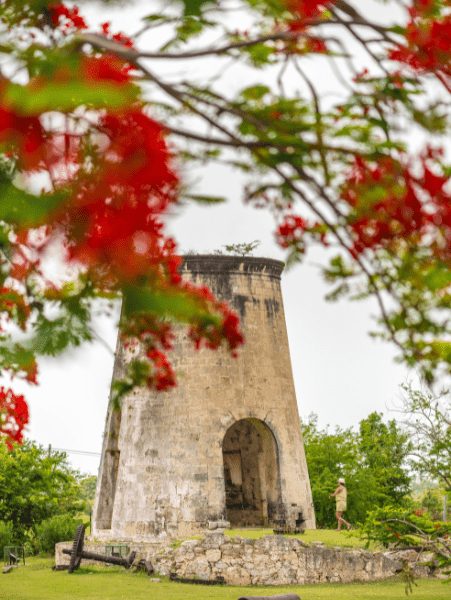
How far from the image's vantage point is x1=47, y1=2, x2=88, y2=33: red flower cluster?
4.55 metres

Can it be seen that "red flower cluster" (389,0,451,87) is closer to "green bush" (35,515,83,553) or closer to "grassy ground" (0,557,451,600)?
"grassy ground" (0,557,451,600)

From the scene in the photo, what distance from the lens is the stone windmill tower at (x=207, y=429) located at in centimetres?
1590

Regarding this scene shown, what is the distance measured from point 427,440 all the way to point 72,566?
7.78 m

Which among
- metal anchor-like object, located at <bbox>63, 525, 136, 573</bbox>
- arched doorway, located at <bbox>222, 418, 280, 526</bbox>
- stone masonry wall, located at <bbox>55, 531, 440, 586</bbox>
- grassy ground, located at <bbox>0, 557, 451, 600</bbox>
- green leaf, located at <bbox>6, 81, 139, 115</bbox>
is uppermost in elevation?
arched doorway, located at <bbox>222, 418, 280, 526</bbox>

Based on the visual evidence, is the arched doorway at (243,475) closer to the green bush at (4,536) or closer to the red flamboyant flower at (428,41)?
the green bush at (4,536)

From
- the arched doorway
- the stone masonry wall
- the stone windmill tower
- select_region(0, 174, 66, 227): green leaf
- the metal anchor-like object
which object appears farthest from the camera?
the arched doorway

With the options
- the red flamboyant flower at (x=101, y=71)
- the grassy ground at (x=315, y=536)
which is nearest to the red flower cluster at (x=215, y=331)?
the red flamboyant flower at (x=101, y=71)

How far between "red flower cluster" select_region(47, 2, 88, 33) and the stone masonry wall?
11254mm

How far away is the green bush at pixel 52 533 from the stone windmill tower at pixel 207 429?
3.21m

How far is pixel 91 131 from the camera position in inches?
131

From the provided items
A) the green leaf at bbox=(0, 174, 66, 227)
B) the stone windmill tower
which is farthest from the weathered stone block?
the green leaf at bbox=(0, 174, 66, 227)

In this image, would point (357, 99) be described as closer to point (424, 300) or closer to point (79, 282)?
point (424, 300)

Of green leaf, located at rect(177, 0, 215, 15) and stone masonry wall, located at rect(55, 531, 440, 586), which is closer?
green leaf, located at rect(177, 0, 215, 15)

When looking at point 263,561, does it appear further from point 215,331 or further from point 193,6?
point 193,6
